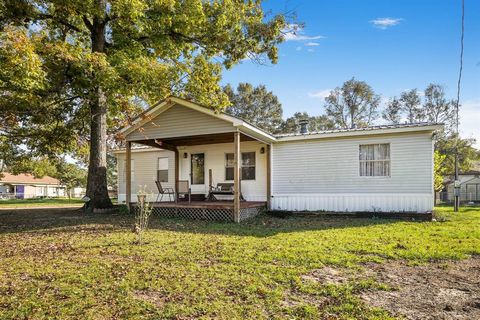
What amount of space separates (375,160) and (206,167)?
7.18 m

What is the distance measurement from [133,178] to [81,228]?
9016 mm

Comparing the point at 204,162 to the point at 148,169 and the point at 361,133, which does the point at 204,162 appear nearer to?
the point at 148,169

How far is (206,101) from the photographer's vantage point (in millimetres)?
13016

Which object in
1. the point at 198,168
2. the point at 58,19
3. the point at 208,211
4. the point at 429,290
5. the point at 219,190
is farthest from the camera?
the point at 198,168

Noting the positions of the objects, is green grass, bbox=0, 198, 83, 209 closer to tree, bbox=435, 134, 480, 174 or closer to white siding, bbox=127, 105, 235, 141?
white siding, bbox=127, 105, 235, 141

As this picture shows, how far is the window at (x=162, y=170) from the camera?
16.2 meters

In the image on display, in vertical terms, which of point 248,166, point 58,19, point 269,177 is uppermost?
point 58,19

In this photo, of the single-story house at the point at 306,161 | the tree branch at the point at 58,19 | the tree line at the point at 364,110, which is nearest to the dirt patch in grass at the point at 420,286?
the single-story house at the point at 306,161

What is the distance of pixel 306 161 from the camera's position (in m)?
12.2

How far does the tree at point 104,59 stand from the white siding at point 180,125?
2.72 ft

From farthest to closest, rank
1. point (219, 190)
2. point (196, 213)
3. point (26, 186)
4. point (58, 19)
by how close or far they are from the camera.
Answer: point (26, 186) < point (219, 190) < point (58, 19) < point (196, 213)

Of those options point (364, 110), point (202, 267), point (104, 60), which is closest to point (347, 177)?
point (202, 267)

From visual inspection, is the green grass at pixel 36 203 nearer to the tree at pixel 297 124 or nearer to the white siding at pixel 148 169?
the white siding at pixel 148 169

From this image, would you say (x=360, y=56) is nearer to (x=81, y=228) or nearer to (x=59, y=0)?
(x=59, y=0)
